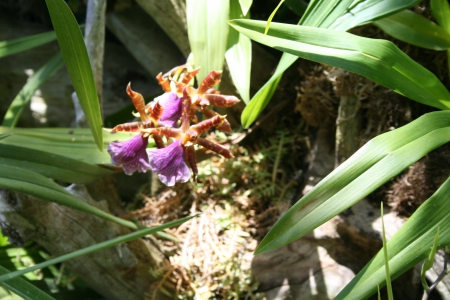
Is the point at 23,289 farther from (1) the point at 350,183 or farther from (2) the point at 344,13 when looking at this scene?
(2) the point at 344,13

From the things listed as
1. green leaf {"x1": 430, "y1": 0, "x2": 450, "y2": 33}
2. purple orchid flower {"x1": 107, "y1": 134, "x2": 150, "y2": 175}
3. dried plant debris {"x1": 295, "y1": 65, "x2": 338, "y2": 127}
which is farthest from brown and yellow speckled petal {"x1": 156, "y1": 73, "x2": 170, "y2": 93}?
green leaf {"x1": 430, "y1": 0, "x2": 450, "y2": 33}

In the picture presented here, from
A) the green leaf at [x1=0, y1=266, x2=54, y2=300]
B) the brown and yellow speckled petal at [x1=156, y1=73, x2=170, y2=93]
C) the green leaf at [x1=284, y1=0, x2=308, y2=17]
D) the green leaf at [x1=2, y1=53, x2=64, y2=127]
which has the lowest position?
the green leaf at [x1=0, y1=266, x2=54, y2=300]

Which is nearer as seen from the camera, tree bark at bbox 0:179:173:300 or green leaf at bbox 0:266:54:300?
green leaf at bbox 0:266:54:300

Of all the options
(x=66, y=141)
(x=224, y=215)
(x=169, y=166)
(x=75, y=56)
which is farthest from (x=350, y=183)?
(x=66, y=141)

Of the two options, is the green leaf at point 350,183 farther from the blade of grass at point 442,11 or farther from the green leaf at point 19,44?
the green leaf at point 19,44

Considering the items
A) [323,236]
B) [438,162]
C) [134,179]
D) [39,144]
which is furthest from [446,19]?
[134,179]

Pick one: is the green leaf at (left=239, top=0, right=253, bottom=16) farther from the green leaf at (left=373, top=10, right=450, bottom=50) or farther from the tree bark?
the tree bark

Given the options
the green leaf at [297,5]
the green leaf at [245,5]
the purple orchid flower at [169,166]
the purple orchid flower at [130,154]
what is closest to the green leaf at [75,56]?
the purple orchid flower at [130,154]
